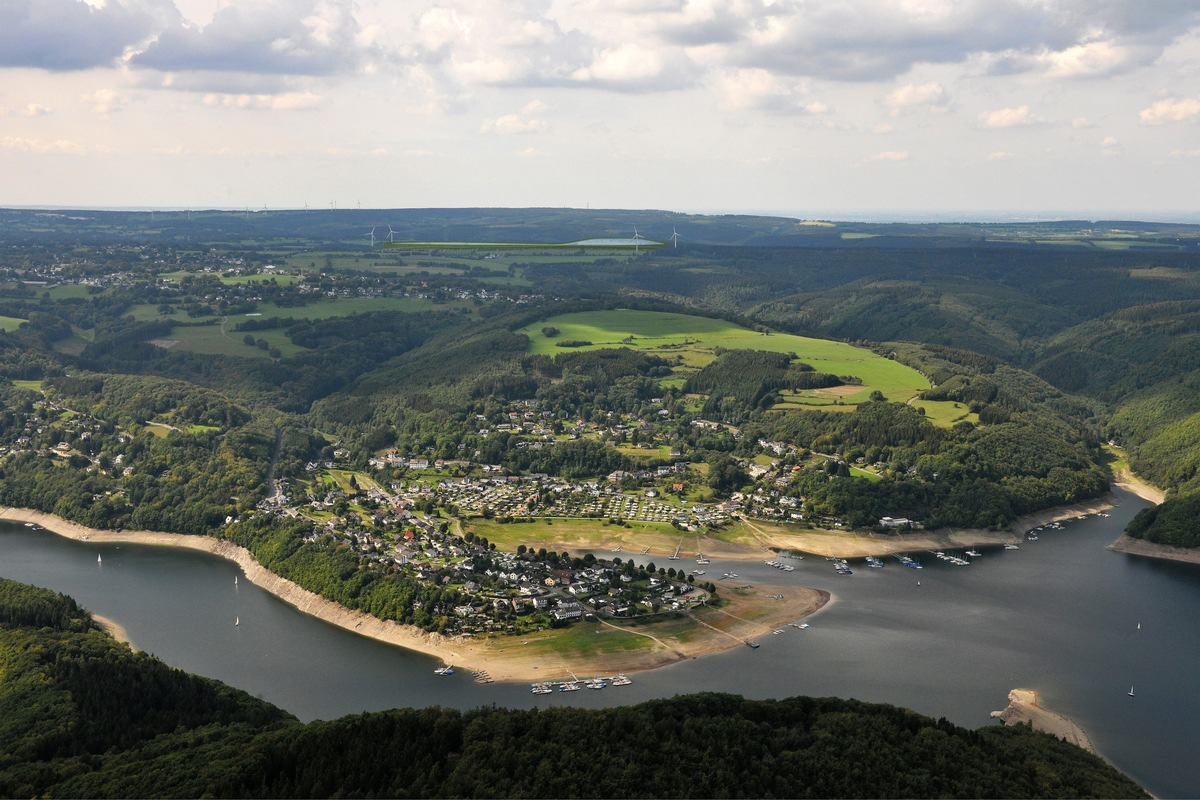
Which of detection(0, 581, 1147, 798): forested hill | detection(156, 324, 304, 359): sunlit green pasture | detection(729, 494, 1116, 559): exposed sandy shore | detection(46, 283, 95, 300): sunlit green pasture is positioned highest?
detection(46, 283, 95, 300): sunlit green pasture

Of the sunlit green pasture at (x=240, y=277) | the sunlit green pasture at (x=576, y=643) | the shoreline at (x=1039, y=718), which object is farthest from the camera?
the sunlit green pasture at (x=240, y=277)

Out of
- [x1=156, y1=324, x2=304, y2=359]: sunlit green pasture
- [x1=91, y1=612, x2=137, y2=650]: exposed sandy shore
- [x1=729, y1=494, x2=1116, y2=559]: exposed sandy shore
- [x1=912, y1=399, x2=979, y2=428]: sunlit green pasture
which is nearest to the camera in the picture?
[x1=91, y1=612, x2=137, y2=650]: exposed sandy shore

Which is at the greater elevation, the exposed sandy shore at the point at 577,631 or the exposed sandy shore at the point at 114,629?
the exposed sandy shore at the point at 577,631

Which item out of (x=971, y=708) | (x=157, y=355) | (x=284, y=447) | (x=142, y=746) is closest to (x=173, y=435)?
(x=284, y=447)

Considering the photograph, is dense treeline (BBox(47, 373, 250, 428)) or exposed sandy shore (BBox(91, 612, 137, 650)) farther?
dense treeline (BBox(47, 373, 250, 428))

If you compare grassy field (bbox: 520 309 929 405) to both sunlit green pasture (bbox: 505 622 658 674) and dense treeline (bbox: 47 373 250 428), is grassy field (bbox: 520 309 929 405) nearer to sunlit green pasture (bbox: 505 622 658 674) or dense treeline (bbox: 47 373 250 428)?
dense treeline (bbox: 47 373 250 428)

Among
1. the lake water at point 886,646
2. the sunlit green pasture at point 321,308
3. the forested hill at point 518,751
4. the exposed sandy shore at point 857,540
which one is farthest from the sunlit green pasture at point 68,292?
the forested hill at point 518,751

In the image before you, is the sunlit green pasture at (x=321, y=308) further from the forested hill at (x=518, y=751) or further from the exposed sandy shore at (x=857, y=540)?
the forested hill at (x=518, y=751)

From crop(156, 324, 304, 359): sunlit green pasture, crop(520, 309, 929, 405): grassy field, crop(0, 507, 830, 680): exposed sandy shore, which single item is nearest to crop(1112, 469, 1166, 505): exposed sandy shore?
crop(520, 309, 929, 405): grassy field
